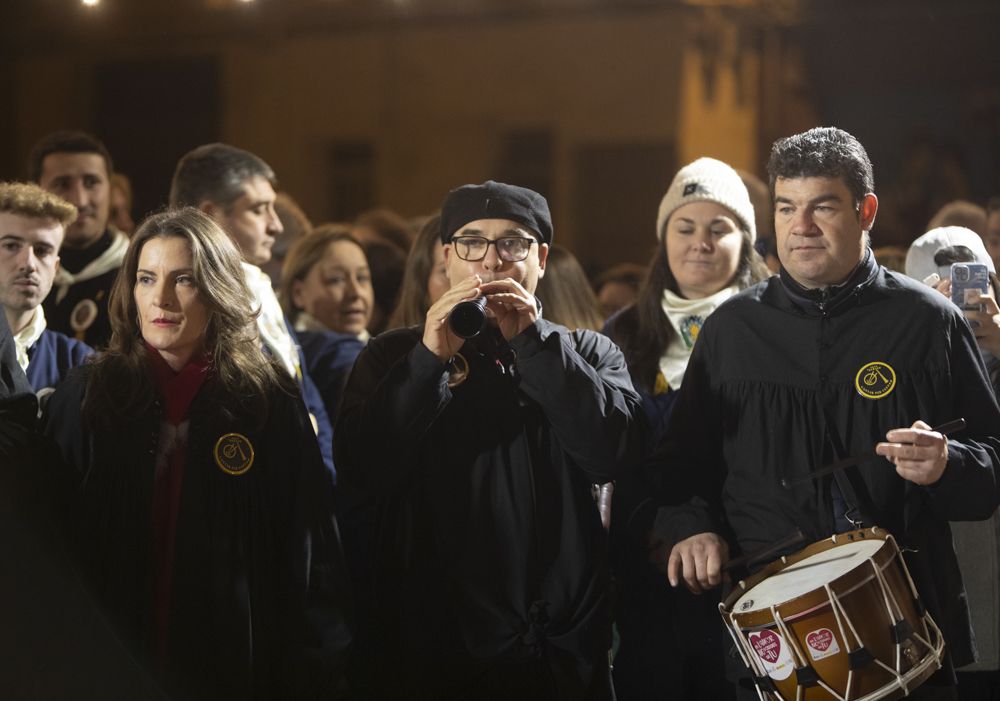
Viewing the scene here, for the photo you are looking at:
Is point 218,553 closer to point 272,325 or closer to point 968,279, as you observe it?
point 272,325

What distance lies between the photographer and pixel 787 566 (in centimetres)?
266

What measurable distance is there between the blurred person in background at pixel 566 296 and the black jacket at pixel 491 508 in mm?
1026

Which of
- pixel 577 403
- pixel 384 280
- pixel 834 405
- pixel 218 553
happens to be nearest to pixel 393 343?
pixel 577 403

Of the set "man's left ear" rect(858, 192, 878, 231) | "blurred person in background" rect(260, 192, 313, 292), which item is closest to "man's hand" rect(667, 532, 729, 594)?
"man's left ear" rect(858, 192, 878, 231)

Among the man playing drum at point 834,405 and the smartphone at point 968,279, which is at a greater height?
the smartphone at point 968,279

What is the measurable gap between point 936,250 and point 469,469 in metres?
1.51

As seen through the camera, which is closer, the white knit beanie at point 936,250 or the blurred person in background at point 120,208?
the white knit beanie at point 936,250

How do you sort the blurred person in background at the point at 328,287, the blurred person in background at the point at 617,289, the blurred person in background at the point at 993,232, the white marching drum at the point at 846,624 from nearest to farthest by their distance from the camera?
1. the white marching drum at the point at 846,624
2. the blurred person in background at the point at 993,232
3. the blurred person in background at the point at 328,287
4. the blurred person in background at the point at 617,289

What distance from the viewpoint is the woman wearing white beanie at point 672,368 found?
325cm

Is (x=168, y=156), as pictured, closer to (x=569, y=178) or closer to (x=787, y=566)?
(x=569, y=178)

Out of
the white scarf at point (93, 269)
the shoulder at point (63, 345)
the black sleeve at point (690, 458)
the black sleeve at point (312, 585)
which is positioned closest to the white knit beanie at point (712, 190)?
the black sleeve at point (690, 458)

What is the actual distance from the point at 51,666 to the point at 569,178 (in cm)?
828

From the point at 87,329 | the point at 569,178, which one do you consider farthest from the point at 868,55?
the point at 87,329

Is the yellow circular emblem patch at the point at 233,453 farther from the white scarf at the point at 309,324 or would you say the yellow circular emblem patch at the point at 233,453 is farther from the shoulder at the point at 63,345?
the white scarf at the point at 309,324
